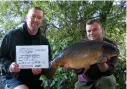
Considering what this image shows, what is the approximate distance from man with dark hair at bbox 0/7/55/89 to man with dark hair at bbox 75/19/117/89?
19.4 inches

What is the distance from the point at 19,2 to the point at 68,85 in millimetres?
2274

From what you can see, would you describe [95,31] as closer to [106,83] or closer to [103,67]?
[103,67]

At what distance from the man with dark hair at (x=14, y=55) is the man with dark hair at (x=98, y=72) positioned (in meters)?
0.49

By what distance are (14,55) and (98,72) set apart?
1067mm

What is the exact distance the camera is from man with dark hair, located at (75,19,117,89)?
13.4 feet

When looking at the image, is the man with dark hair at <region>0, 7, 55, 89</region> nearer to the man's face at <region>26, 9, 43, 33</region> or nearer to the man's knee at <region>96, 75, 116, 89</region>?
the man's face at <region>26, 9, 43, 33</region>

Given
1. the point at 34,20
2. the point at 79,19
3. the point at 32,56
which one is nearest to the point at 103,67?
the point at 32,56

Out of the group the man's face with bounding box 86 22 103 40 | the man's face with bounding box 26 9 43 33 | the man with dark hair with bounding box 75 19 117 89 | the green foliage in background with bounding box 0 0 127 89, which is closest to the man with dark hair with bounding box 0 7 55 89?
the man's face with bounding box 26 9 43 33

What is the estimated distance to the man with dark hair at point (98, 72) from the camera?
4.07m

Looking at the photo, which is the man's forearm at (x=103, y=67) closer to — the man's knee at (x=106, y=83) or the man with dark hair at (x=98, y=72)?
the man with dark hair at (x=98, y=72)

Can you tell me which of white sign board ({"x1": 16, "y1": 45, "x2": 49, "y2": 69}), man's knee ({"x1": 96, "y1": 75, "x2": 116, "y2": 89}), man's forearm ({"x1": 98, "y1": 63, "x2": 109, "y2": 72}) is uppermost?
white sign board ({"x1": 16, "y1": 45, "x2": 49, "y2": 69})

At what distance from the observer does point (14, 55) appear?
13.7 feet

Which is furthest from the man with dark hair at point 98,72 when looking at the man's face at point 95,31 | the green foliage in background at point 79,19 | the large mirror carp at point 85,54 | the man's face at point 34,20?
the green foliage in background at point 79,19

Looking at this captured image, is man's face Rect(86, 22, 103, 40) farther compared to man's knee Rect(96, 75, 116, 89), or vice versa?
man's face Rect(86, 22, 103, 40)
